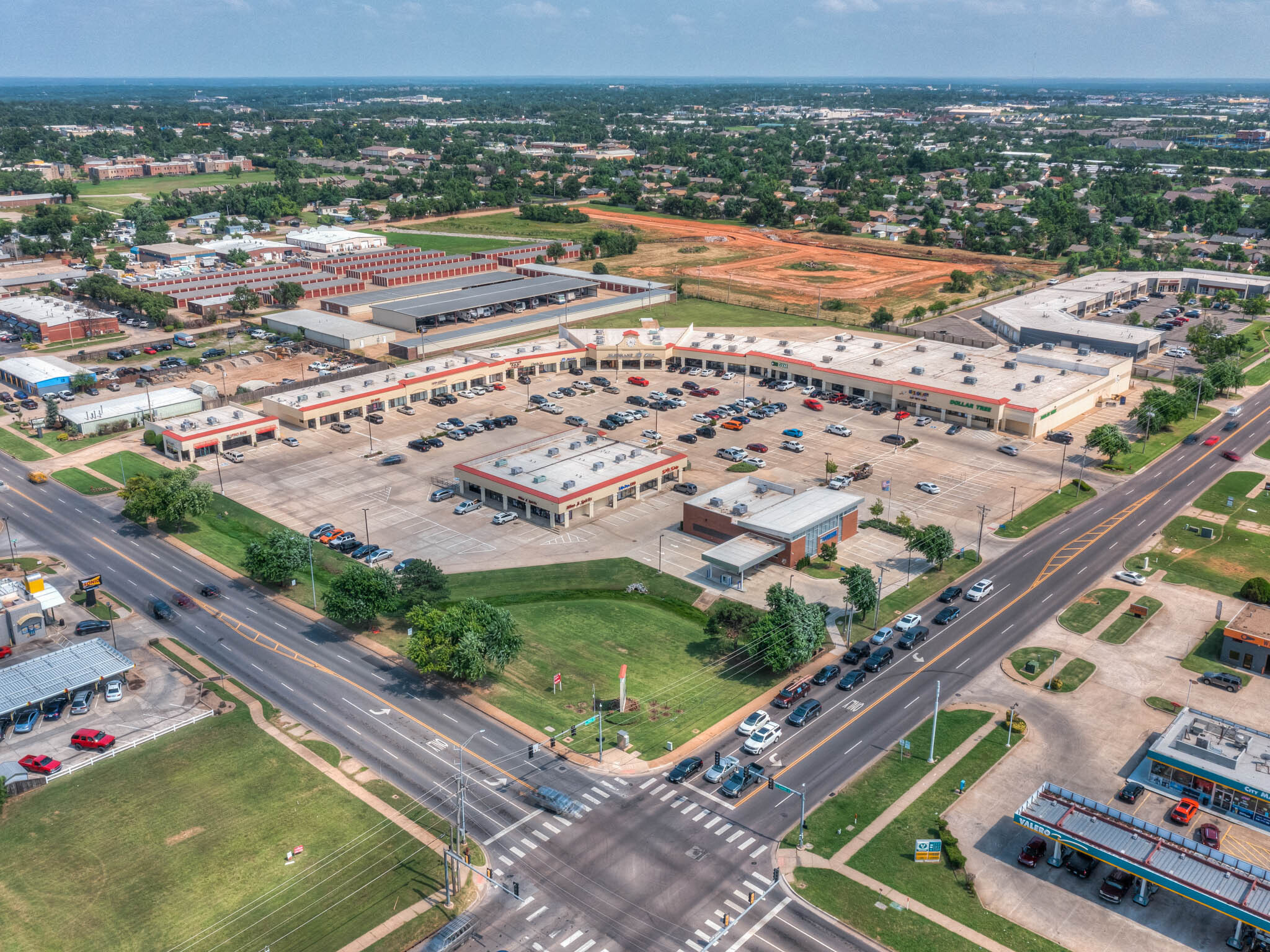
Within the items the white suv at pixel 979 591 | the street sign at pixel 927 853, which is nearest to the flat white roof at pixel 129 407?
the white suv at pixel 979 591

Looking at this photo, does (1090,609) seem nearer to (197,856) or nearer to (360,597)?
(360,597)

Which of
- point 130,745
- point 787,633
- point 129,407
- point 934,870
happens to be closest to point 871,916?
point 934,870

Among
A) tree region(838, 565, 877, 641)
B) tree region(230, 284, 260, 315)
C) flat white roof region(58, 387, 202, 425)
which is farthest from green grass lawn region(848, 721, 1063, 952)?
tree region(230, 284, 260, 315)

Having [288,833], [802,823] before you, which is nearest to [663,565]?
[802,823]

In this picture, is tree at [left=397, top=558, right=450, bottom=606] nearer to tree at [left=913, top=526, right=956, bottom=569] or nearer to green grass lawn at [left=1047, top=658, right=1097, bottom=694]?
tree at [left=913, top=526, right=956, bottom=569]

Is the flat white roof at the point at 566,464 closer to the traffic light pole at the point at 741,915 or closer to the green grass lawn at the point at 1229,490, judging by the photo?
the traffic light pole at the point at 741,915

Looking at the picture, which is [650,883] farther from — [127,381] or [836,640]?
[127,381]

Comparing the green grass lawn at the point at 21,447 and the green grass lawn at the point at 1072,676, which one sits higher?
the green grass lawn at the point at 21,447
